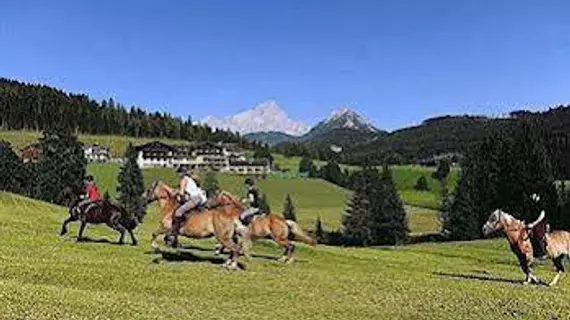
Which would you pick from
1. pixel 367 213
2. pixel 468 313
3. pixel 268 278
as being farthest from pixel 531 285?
pixel 367 213

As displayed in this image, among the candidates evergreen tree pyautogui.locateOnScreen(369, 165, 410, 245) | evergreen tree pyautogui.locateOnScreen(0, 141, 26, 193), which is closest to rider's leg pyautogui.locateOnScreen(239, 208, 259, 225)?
evergreen tree pyautogui.locateOnScreen(369, 165, 410, 245)

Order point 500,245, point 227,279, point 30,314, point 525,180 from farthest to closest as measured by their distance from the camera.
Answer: point 525,180 → point 500,245 → point 227,279 → point 30,314

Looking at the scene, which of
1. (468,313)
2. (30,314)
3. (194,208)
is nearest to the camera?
(30,314)

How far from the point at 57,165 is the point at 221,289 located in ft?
367

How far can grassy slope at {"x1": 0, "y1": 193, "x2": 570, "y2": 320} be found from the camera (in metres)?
22.0

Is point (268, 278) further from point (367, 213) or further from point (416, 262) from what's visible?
point (367, 213)

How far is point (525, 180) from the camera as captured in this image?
10669cm

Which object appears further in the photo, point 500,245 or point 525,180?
point 525,180

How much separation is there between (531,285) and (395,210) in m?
107

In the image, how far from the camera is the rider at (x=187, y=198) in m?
31.8

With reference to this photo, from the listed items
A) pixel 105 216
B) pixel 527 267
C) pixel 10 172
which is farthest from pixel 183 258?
pixel 10 172

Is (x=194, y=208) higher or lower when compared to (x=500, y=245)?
higher

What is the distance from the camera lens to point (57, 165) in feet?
433

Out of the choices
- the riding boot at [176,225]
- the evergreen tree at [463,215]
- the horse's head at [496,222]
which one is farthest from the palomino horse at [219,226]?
the evergreen tree at [463,215]
